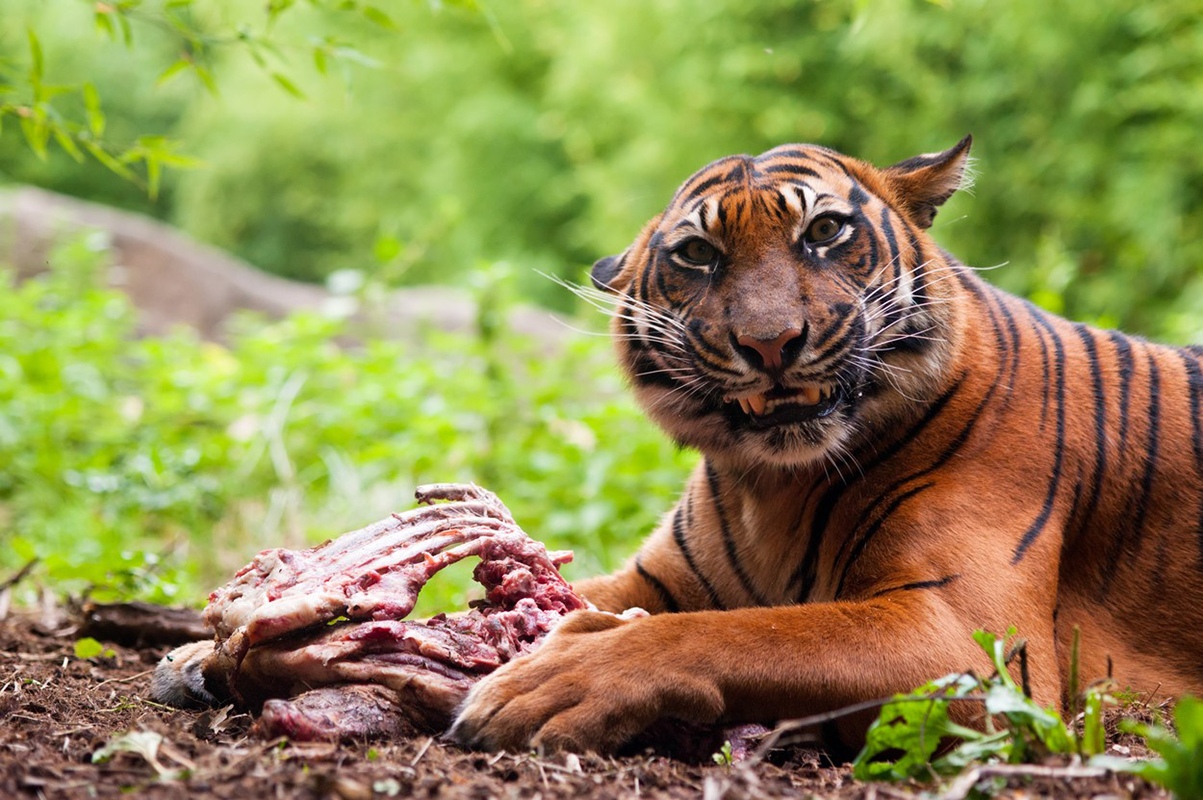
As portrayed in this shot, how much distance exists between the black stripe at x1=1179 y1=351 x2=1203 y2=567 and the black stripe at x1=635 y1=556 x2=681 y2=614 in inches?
53.7

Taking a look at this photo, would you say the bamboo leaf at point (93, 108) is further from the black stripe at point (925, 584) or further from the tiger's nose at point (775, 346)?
the black stripe at point (925, 584)

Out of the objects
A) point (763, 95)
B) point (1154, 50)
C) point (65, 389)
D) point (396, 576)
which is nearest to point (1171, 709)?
point (396, 576)

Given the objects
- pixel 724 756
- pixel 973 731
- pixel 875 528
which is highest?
pixel 875 528

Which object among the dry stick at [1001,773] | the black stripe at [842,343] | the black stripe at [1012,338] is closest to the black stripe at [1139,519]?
the black stripe at [1012,338]

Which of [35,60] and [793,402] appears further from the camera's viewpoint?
[35,60]

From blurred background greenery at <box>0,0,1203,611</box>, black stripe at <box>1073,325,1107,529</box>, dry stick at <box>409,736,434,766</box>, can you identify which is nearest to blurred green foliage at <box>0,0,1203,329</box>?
blurred background greenery at <box>0,0,1203,611</box>

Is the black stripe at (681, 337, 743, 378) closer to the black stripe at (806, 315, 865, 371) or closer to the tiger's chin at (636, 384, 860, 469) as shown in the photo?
the tiger's chin at (636, 384, 860, 469)

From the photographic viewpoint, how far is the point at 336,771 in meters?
1.85

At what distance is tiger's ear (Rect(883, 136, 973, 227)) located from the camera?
3082 millimetres

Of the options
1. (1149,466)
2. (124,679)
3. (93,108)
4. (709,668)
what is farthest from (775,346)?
(93,108)

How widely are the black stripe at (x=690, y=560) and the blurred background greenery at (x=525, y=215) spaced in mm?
1555

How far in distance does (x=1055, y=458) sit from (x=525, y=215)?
17882 millimetres

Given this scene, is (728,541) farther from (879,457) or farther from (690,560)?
(879,457)

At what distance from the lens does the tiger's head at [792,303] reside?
2646 mm
